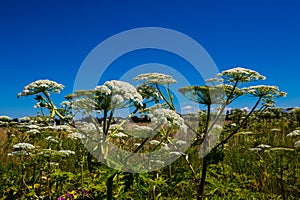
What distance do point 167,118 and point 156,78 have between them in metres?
0.57

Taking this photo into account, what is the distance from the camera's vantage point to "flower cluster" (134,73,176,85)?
3.90m

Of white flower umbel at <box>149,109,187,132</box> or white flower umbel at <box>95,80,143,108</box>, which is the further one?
white flower umbel at <box>149,109,187,132</box>

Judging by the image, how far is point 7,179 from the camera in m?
5.26

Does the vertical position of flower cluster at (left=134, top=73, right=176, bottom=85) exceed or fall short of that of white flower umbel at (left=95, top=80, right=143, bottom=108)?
it exceeds it

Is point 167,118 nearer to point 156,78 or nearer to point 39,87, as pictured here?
point 156,78

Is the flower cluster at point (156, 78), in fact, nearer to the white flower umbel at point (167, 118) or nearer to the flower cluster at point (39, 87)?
A: the white flower umbel at point (167, 118)

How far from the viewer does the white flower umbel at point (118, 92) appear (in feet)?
10.1

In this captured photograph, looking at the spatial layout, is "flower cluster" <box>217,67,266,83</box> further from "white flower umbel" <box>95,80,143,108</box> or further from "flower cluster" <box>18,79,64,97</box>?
"flower cluster" <box>18,79,64,97</box>

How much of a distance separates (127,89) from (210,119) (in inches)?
42.8

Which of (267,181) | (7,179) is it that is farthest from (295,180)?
(7,179)

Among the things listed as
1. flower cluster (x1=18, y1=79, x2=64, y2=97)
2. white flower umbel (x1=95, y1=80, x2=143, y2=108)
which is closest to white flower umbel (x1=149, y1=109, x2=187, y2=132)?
white flower umbel (x1=95, y1=80, x2=143, y2=108)

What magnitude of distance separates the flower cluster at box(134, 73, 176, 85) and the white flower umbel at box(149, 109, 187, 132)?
0.47 meters

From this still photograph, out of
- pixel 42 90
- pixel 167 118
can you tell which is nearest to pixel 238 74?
pixel 167 118

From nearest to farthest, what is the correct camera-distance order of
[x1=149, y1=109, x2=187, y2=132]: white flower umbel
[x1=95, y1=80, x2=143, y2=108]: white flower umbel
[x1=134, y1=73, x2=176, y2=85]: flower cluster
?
[x1=95, y1=80, x2=143, y2=108]: white flower umbel → [x1=149, y1=109, x2=187, y2=132]: white flower umbel → [x1=134, y1=73, x2=176, y2=85]: flower cluster
